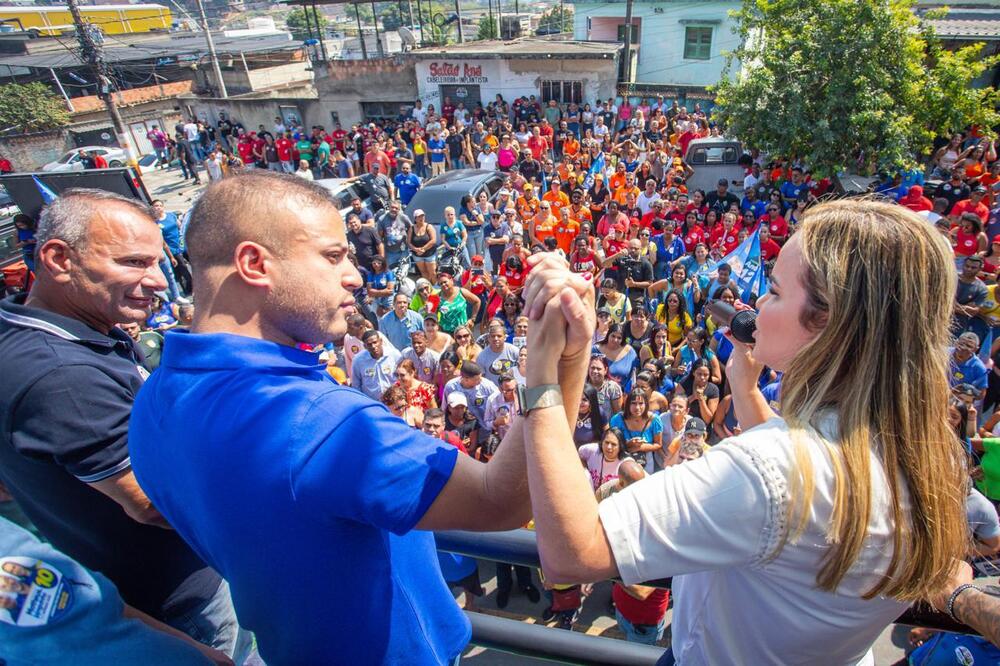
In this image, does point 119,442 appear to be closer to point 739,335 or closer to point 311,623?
point 311,623

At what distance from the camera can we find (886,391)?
978 millimetres

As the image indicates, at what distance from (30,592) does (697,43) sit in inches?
1083

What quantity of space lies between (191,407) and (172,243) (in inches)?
389

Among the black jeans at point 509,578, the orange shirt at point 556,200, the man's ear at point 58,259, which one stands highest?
the man's ear at point 58,259

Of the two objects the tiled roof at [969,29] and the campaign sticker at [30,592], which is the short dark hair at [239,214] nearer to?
the campaign sticker at [30,592]

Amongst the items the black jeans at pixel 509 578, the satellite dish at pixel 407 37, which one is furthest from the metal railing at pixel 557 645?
the satellite dish at pixel 407 37

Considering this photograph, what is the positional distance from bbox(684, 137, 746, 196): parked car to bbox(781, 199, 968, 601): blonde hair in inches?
467

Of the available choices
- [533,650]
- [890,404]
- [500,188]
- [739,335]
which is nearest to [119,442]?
[533,650]

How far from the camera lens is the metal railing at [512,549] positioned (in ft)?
3.71

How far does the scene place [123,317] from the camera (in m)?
1.93

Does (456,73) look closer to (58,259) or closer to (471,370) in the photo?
(471,370)

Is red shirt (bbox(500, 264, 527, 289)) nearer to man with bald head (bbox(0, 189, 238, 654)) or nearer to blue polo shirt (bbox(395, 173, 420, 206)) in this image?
man with bald head (bbox(0, 189, 238, 654))

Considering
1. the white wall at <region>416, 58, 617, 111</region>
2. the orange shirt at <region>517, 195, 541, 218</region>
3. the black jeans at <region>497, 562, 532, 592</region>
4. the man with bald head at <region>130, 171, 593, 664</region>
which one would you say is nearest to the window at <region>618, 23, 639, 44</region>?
the white wall at <region>416, 58, 617, 111</region>

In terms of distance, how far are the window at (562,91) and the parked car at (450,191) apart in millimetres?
8919
